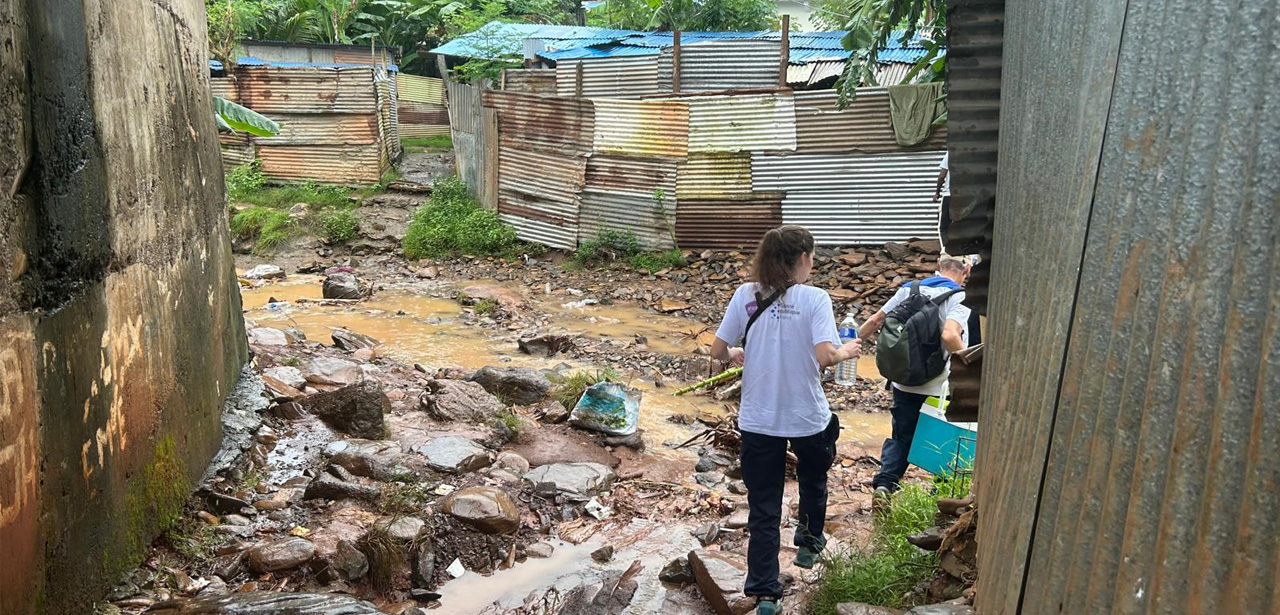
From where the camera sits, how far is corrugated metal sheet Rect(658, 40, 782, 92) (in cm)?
1362

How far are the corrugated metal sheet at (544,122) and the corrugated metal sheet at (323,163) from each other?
3.35 metres

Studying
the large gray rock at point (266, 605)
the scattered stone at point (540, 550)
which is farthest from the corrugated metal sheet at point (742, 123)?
the large gray rock at point (266, 605)

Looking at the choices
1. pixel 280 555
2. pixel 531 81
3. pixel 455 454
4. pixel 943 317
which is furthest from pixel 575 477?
pixel 531 81

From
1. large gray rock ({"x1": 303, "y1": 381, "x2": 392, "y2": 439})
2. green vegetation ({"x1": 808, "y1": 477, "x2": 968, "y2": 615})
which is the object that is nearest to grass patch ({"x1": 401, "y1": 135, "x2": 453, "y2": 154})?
large gray rock ({"x1": 303, "y1": 381, "x2": 392, "y2": 439})

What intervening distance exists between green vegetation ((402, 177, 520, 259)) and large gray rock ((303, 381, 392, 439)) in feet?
31.2

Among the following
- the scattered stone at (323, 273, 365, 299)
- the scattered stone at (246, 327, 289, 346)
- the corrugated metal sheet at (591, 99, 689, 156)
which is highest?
the corrugated metal sheet at (591, 99, 689, 156)

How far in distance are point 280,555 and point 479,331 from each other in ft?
23.5

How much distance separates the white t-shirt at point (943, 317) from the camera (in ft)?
15.3

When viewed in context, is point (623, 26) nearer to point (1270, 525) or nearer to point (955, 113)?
point (955, 113)

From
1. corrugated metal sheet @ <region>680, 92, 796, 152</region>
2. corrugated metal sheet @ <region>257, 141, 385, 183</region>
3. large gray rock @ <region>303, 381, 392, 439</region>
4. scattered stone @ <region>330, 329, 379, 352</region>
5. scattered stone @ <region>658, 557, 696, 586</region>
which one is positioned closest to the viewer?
scattered stone @ <region>658, 557, 696, 586</region>

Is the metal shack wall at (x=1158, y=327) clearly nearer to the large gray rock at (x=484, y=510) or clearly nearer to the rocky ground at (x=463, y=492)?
the rocky ground at (x=463, y=492)

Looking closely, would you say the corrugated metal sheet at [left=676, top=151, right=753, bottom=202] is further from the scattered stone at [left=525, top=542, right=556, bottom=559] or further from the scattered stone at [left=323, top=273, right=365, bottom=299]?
the scattered stone at [left=525, top=542, right=556, bottom=559]

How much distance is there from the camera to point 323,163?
1770cm

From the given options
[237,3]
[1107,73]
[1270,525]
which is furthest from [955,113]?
[237,3]
